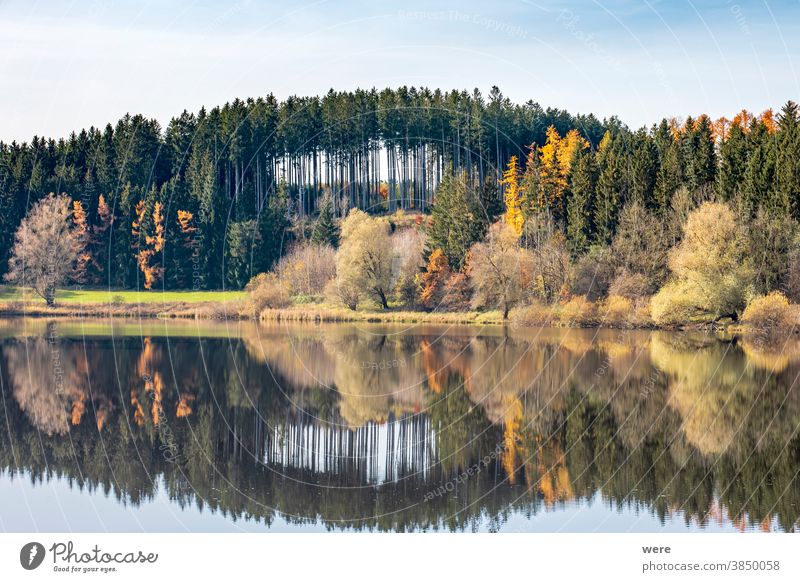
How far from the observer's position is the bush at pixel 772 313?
48775 mm

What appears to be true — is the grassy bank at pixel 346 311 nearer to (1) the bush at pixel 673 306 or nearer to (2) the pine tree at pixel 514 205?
(1) the bush at pixel 673 306

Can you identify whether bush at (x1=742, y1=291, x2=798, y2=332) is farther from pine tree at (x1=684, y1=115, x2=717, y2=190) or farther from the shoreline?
pine tree at (x1=684, y1=115, x2=717, y2=190)

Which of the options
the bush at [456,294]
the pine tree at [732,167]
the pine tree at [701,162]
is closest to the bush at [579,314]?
the bush at [456,294]

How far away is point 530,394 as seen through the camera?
29609 millimetres

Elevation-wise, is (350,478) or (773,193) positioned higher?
(773,193)

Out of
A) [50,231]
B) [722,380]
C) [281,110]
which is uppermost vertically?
[281,110]

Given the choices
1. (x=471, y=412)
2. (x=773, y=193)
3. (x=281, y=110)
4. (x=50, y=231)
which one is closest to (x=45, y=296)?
(x=50, y=231)

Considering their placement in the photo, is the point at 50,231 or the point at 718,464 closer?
the point at 718,464

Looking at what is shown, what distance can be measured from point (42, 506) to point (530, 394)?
15.6m

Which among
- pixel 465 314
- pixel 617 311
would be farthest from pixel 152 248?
pixel 617 311

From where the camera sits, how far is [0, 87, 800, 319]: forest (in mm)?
54062
